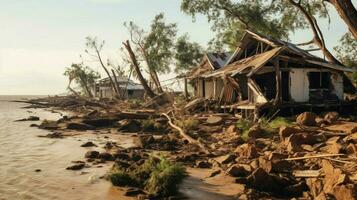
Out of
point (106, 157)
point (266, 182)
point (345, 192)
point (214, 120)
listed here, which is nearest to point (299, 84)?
point (214, 120)

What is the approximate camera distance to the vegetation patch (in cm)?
873

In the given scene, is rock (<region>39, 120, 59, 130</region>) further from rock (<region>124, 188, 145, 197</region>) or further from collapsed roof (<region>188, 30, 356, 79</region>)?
rock (<region>124, 188, 145, 197</region>)

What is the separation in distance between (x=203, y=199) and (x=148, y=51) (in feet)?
153

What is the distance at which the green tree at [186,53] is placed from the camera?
53.8 meters

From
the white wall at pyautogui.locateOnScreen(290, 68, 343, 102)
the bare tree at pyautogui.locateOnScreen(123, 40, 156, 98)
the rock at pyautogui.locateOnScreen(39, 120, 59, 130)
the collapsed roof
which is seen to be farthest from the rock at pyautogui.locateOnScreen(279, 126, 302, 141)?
the bare tree at pyautogui.locateOnScreen(123, 40, 156, 98)

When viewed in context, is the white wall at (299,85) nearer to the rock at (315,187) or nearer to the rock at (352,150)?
the rock at (352,150)

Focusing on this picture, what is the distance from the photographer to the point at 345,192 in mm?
6918

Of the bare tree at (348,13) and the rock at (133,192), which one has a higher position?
the bare tree at (348,13)

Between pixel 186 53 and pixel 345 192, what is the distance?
47.5 metres

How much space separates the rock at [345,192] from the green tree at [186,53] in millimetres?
46968

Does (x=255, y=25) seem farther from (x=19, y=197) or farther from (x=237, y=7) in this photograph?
(x=19, y=197)

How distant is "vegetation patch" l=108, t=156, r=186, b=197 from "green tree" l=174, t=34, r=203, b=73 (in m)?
43.9

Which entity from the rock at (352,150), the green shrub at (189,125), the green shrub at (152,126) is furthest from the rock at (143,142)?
the rock at (352,150)

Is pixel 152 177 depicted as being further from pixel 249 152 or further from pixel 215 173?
pixel 249 152
